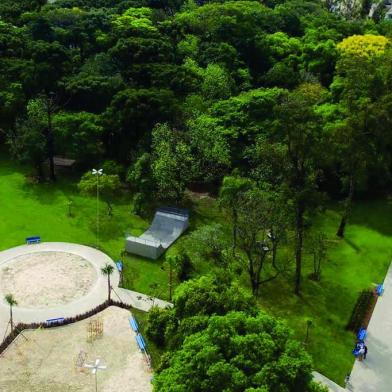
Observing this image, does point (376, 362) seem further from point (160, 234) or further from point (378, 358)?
point (160, 234)

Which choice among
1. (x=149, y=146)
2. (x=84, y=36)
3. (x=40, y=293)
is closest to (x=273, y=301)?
Result: (x=40, y=293)

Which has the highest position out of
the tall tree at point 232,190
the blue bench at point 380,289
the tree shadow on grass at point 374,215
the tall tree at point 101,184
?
the tall tree at point 232,190

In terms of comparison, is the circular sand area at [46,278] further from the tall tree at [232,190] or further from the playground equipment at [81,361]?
the tall tree at [232,190]

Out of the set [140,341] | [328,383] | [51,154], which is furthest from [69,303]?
[51,154]

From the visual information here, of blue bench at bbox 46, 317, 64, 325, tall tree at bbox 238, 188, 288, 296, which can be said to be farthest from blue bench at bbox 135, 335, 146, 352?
tall tree at bbox 238, 188, 288, 296

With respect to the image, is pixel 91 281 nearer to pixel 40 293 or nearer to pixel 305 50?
pixel 40 293

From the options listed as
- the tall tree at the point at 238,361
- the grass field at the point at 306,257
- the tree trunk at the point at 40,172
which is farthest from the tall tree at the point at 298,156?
the tree trunk at the point at 40,172
